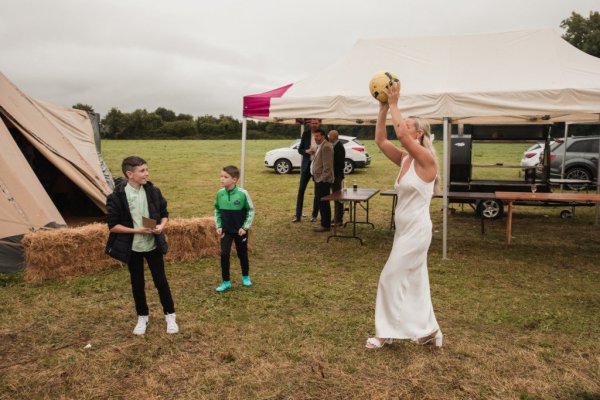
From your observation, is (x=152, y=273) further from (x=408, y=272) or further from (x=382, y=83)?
(x=382, y=83)

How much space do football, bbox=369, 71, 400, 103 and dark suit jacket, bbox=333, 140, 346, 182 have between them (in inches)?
202

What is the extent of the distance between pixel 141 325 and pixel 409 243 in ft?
8.26

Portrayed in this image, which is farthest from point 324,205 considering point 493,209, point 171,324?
point 171,324

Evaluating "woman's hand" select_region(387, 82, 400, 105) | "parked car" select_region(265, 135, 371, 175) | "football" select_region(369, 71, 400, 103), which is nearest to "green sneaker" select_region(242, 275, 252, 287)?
"football" select_region(369, 71, 400, 103)

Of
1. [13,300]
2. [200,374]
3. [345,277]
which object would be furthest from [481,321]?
[13,300]

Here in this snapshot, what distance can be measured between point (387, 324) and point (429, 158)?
4.61ft

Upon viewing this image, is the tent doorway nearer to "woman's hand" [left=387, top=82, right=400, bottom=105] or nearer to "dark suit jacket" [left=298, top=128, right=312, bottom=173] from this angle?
"dark suit jacket" [left=298, top=128, right=312, bottom=173]

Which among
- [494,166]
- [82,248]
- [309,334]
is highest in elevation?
[494,166]

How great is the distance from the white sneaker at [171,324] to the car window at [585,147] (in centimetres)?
1507

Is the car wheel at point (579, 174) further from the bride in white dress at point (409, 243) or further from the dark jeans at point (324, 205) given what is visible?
the bride in white dress at point (409, 243)

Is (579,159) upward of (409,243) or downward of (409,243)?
upward

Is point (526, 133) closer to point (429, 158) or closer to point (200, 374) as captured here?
point (429, 158)

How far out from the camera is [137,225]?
13.5 feet

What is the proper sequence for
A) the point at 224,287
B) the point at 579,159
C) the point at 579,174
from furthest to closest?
the point at 579,174
the point at 579,159
the point at 224,287
